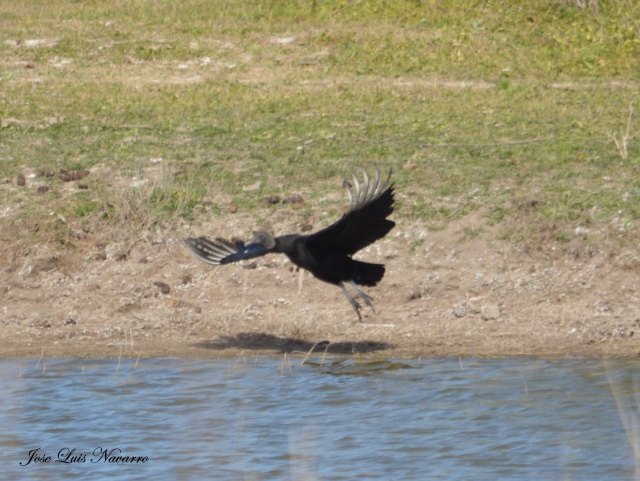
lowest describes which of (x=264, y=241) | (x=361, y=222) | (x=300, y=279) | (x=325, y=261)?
(x=300, y=279)

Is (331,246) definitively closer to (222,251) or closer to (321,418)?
(222,251)

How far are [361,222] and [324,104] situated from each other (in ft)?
13.9

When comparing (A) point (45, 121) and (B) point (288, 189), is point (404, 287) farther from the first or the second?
(A) point (45, 121)

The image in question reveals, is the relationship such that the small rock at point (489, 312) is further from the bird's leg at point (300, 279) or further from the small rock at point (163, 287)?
the small rock at point (163, 287)

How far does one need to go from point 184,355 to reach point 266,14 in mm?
8140

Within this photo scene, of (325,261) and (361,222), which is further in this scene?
(325,261)

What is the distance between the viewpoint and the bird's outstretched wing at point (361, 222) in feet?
21.9

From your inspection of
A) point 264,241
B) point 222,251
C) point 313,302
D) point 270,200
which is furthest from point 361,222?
point 270,200

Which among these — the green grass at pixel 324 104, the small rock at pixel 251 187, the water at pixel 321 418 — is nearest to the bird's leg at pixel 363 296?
the water at pixel 321 418

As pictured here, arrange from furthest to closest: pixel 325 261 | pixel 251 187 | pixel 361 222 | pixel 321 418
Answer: pixel 251 187 < pixel 325 261 < pixel 361 222 < pixel 321 418

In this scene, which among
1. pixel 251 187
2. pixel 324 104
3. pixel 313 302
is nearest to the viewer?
pixel 313 302

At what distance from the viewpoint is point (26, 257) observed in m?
8.38

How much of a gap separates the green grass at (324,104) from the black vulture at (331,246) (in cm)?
144
